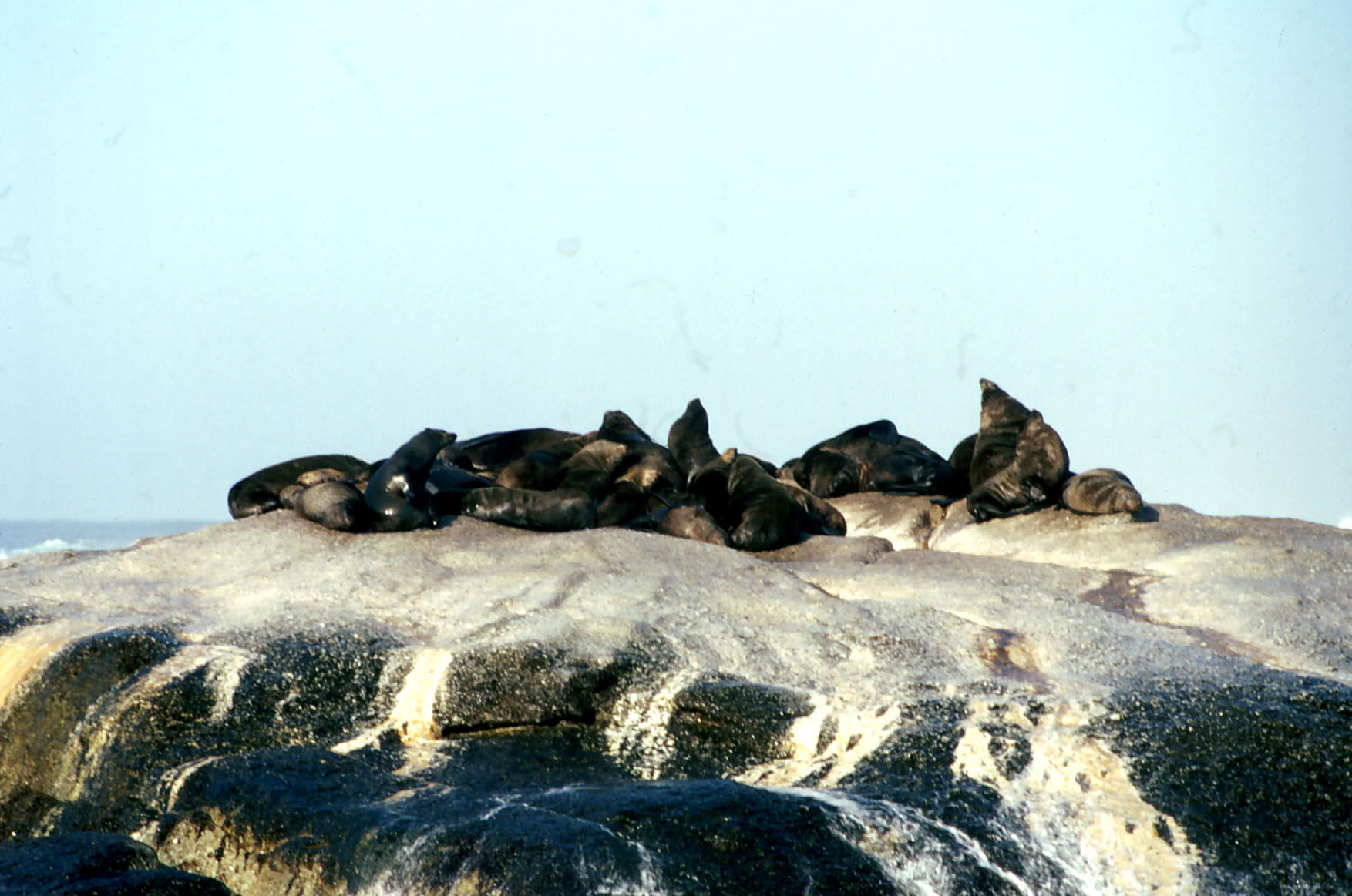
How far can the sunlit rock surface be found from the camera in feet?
10.5

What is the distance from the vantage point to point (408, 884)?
3045 millimetres

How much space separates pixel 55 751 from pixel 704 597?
2.69 m

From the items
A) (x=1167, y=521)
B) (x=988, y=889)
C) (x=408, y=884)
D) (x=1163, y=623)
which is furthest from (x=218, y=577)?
(x=1167, y=521)

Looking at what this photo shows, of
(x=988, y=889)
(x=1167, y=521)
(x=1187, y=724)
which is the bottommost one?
(x=988, y=889)

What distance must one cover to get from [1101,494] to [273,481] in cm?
616

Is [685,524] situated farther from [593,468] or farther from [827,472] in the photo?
[827,472]

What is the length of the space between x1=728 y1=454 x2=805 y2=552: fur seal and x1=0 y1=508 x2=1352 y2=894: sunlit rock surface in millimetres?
1555

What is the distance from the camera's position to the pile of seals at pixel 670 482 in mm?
7570

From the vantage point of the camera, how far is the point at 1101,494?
8.32 metres

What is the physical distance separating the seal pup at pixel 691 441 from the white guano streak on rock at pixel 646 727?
5.77m

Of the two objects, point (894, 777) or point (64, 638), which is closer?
point (894, 777)

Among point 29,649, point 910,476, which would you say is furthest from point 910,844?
point 910,476

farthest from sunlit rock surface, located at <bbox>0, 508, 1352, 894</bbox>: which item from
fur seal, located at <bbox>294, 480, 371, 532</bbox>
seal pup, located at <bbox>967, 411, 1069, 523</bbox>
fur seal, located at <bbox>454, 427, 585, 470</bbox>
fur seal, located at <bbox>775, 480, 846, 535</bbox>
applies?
fur seal, located at <bbox>454, 427, 585, 470</bbox>

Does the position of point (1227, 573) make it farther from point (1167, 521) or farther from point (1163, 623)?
point (1167, 521)
